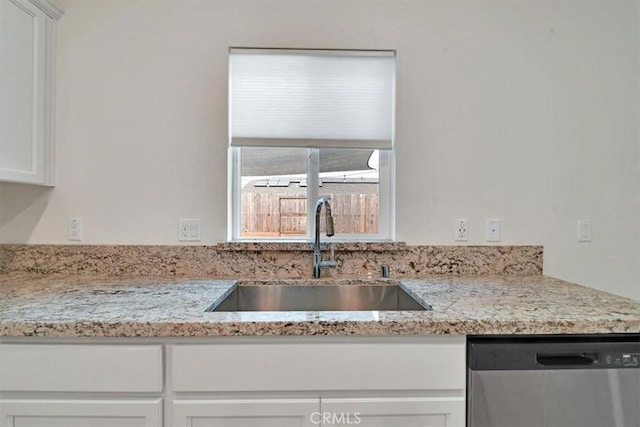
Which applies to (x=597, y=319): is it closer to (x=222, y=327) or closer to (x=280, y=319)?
(x=280, y=319)

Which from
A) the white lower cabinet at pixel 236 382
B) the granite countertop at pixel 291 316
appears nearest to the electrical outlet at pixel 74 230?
the granite countertop at pixel 291 316

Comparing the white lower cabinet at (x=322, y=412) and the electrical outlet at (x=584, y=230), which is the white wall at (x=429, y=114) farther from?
the white lower cabinet at (x=322, y=412)

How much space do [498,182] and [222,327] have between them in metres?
1.48

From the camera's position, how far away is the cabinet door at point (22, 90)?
4.65 feet

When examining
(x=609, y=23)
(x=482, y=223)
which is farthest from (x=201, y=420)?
(x=609, y=23)

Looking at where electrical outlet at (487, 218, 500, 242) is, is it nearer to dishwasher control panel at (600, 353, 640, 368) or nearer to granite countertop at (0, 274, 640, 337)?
granite countertop at (0, 274, 640, 337)

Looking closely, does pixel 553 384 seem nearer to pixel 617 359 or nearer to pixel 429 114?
pixel 617 359

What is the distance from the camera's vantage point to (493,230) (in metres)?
1.76

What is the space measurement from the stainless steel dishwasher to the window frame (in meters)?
0.86

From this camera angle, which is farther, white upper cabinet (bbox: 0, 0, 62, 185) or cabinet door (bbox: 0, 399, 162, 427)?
white upper cabinet (bbox: 0, 0, 62, 185)

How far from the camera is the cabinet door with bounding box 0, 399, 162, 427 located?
1.01m

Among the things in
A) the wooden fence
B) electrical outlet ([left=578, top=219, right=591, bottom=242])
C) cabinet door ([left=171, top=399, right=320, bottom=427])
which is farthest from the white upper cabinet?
electrical outlet ([left=578, top=219, right=591, bottom=242])

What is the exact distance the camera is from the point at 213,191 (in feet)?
5.70

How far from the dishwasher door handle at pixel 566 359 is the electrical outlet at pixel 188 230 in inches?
57.7
